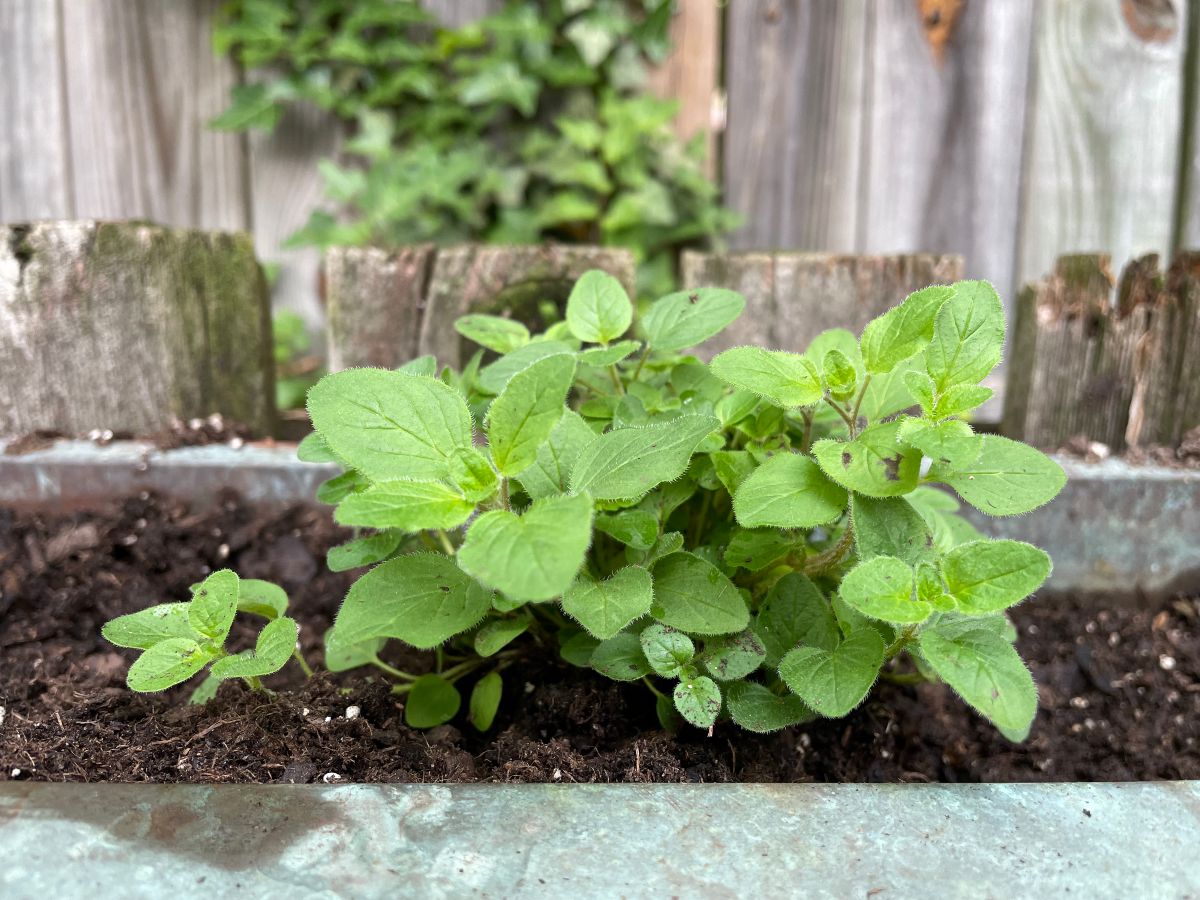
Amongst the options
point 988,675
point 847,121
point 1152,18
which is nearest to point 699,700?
point 988,675

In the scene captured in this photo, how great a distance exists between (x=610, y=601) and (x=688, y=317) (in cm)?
47

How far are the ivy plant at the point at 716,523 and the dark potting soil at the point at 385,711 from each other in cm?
7

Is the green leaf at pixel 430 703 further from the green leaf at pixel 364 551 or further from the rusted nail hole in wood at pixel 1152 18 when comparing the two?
the rusted nail hole in wood at pixel 1152 18

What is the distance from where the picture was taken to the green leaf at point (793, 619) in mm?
1104

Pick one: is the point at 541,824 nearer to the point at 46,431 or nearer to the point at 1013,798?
the point at 1013,798

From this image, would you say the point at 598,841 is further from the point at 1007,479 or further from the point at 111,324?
the point at 111,324

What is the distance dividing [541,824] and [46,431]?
1.60 meters

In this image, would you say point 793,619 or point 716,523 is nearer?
point 793,619

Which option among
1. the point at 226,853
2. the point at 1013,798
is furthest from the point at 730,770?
the point at 226,853

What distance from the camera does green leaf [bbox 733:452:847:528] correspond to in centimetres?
97

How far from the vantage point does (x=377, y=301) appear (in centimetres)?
200

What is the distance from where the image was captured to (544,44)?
10.7ft

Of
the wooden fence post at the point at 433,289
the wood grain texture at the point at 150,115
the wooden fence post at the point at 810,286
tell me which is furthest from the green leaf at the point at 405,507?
the wood grain texture at the point at 150,115

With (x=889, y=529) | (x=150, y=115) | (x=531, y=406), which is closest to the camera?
(x=531, y=406)
